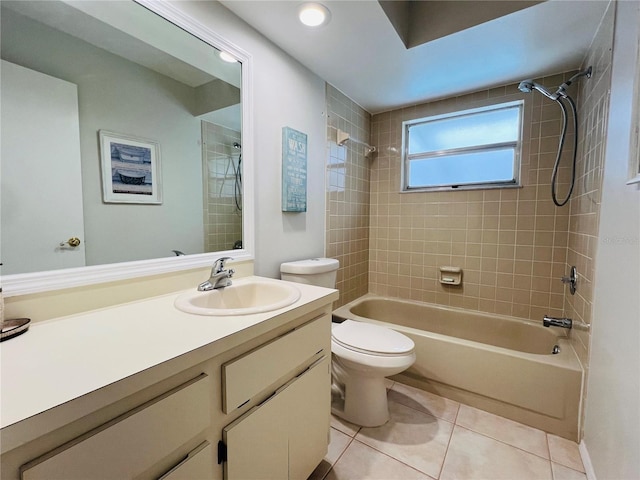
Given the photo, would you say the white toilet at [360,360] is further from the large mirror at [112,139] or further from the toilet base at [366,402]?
the large mirror at [112,139]

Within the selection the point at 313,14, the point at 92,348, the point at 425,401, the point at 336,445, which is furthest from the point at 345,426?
the point at 313,14

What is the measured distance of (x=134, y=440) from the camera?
0.56m

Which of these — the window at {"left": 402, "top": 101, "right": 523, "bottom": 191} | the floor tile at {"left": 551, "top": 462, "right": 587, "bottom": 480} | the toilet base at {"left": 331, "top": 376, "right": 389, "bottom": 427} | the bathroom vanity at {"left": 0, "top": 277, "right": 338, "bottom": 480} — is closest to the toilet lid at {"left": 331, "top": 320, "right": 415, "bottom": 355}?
the toilet base at {"left": 331, "top": 376, "right": 389, "bottom": 427}

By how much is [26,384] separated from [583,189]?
8.06 feet

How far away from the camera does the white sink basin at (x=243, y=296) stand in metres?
1.10

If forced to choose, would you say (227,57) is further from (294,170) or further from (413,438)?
(413,438)

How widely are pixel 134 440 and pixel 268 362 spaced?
37cm

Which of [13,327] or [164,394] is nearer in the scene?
[164,394]

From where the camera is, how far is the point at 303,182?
1.82 meters

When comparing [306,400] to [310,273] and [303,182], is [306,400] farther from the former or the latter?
[303,182]

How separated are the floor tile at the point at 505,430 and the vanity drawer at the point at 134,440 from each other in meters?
1.55

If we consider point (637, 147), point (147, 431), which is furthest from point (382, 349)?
point (637, 147)

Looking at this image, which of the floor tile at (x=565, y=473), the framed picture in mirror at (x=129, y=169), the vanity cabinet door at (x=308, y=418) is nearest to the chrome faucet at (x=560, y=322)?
the floor tile at (x=565, y=473)

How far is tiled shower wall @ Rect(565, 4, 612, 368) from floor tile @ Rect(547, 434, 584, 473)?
432mm
